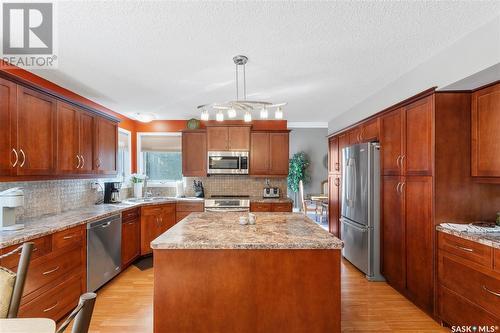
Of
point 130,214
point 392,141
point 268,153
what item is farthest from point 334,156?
point 130,214

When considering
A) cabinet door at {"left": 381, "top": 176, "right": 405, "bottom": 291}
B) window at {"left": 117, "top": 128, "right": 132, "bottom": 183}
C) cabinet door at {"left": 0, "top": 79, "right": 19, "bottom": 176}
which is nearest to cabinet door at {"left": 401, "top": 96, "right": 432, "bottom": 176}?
cabinet door at {"left": 381, "top": 176, "right": 405, "bottom": 291}

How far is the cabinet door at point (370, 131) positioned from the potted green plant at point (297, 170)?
411 cm

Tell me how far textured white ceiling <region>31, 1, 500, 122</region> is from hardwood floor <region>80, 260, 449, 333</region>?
2.50 meters

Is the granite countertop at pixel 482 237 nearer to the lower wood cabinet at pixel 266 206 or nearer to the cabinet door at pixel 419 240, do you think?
the cabinet door at pixel 419 240

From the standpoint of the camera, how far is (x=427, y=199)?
7.82ft

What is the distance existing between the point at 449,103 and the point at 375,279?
7.34ft

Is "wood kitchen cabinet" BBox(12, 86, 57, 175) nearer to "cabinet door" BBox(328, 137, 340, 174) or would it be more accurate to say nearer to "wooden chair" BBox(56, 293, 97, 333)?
"wooden chair" BBox(56, 293, 97, 333)

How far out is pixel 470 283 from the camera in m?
1.98

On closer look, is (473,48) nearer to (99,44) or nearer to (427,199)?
(427,199)

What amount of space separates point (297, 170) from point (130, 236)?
17.3 ft

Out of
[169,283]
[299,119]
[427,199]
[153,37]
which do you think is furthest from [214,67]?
[299,119]

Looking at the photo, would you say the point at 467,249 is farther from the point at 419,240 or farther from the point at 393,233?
the point at 393,233

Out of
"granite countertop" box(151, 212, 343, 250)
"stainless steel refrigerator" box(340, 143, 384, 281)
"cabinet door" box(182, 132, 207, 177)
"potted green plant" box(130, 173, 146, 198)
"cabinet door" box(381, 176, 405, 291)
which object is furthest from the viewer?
"cabinet door" box(182, 132, 207, 177)

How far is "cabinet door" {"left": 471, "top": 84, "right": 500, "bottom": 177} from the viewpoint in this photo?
206 cm
